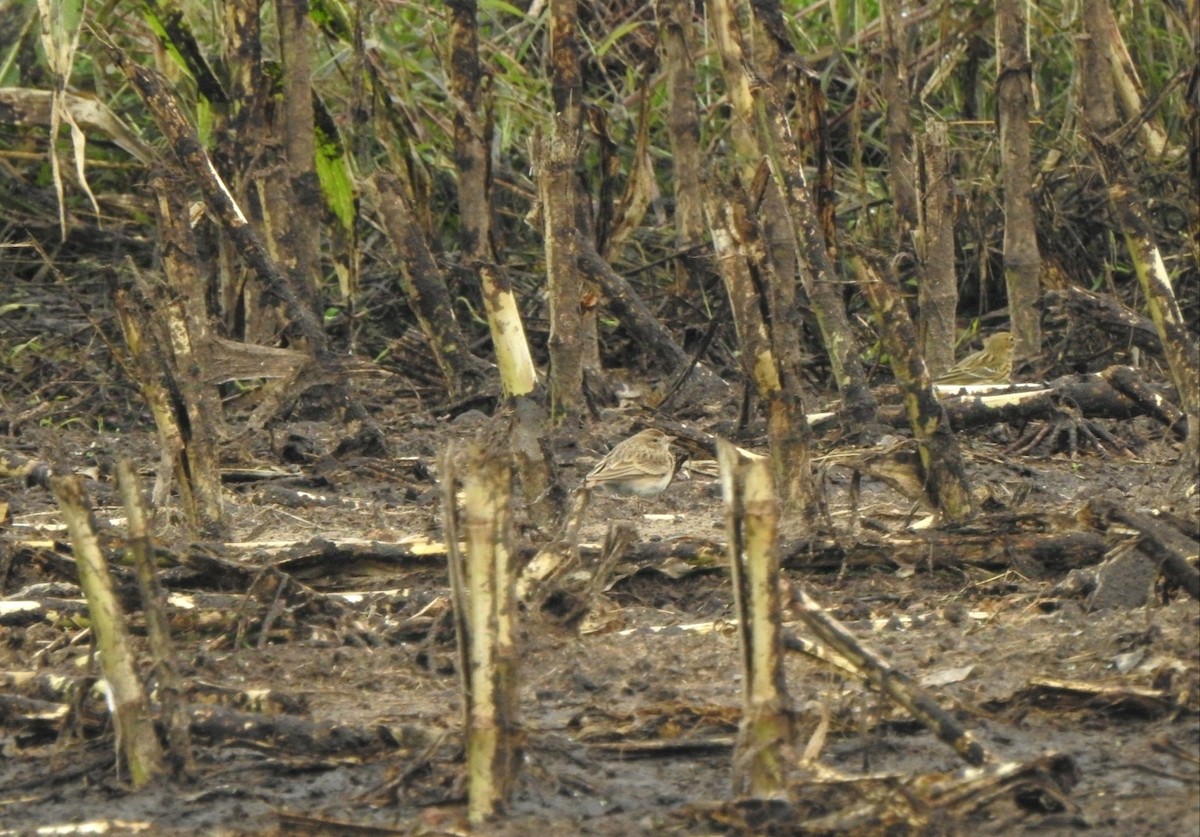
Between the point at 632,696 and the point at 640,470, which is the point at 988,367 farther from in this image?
the point at 632,696

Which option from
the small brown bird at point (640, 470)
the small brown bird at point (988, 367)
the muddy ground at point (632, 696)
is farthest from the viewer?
the small brown bird at point (988, 367)

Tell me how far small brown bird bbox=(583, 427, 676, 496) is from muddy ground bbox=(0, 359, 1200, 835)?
0.57 ft

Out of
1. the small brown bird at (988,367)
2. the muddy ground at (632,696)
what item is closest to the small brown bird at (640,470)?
the muddy ground at (632,696)

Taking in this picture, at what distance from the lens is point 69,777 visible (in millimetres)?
3572

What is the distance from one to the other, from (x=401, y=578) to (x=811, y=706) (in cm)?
151

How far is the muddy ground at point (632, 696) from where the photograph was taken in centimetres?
328

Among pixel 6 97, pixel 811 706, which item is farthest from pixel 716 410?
pixel 811 706

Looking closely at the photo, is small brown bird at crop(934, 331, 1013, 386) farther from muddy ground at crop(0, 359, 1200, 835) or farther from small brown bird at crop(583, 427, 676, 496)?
small brown bird at crop(583, 427, 676, 496)

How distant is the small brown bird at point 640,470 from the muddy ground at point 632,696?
175 mm

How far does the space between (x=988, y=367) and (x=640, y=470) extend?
229cm

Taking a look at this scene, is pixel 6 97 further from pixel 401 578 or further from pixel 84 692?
pixel 84 692

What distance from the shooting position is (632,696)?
13.3 feet

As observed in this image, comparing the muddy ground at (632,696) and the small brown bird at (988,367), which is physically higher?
the small brown bird at (988,367)

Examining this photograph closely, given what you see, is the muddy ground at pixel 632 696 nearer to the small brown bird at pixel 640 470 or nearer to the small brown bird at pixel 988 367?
the small brown bird at pixel 640 470
